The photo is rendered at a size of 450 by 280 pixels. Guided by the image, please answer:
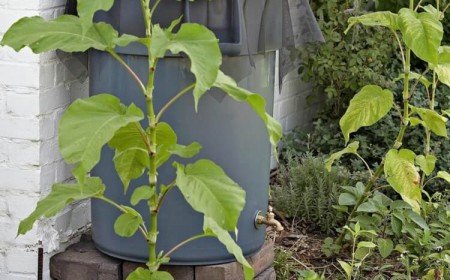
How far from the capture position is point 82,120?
8.01ft

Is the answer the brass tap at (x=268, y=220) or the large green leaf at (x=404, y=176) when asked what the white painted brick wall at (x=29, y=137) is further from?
the large green leaf at (x=404, y=176)

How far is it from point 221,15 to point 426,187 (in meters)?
2.05

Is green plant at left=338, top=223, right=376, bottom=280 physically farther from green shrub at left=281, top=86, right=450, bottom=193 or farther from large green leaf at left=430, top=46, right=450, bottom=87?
green shrub at left=281, top=86, right=450, bottom=193

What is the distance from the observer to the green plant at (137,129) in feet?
7.82

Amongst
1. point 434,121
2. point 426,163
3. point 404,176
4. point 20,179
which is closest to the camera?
point 20,179

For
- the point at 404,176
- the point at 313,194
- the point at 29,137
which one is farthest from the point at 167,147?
the point at 313,194

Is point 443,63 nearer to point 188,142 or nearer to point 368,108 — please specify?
point 368,108

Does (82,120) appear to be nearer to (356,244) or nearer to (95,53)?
(95,53)

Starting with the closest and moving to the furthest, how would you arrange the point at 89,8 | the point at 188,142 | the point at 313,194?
the point at 89,8
the point at 188,142
the point at 313,194

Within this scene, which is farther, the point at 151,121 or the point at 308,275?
the point at 308,275

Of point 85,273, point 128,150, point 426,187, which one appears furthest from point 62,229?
point 426,187

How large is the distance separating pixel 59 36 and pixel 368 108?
1.59m

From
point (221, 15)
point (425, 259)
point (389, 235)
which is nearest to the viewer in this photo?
point (221, 15)

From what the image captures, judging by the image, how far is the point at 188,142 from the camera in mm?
3291
